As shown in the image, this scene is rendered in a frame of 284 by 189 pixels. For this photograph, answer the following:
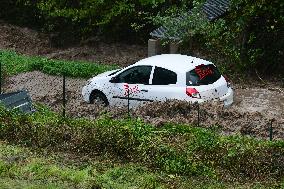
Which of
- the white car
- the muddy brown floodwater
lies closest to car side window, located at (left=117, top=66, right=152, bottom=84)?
the white car

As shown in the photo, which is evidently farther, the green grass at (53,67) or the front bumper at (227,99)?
the green grass at (53,67)

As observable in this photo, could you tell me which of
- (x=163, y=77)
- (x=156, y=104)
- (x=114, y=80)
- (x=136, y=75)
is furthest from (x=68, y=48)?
(x=156, y=104)

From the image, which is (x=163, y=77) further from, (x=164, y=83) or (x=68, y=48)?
(x=68, y=48)

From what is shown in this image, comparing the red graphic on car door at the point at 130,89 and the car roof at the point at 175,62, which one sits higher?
the car roof at the point at 175,62

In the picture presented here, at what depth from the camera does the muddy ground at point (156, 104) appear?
14.1m

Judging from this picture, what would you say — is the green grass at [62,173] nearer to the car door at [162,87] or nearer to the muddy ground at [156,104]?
the muddy ground at [156,104]

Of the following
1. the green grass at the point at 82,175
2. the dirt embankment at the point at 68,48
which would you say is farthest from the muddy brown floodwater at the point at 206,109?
the dirt embankment at the point at 68,48

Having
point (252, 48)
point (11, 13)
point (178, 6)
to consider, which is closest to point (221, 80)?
point (252, 48)

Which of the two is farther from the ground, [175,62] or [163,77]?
[175,62]

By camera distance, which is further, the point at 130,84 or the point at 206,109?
the point at 130,84

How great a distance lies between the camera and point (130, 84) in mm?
16172

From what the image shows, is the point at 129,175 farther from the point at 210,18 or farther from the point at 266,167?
the point at 210,18

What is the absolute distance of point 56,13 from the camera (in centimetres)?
2561

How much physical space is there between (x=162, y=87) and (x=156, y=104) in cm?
70
